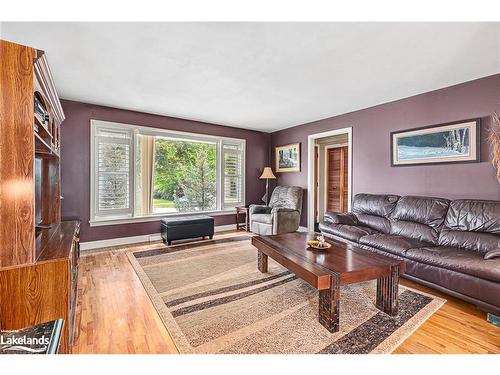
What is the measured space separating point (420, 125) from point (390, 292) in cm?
271

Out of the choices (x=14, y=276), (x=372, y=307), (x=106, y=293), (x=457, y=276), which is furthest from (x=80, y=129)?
(x=457, y=276)

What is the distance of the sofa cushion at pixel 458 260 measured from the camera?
208 centimetres

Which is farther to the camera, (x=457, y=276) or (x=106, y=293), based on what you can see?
(x=106, y=293)

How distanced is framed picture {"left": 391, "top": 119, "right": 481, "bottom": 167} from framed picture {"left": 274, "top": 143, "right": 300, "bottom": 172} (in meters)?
2.21

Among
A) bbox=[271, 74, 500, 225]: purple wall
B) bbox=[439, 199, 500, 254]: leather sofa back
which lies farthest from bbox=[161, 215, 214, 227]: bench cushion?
bbox=[439, 199, 500, 254]: leather sofa back

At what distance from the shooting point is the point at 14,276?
161 cm

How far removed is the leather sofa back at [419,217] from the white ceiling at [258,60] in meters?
1.57

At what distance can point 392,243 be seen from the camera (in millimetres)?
2912

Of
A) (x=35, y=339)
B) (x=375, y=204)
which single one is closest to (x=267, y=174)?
(x=375, y=204)

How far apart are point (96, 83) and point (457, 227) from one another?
4883 mm

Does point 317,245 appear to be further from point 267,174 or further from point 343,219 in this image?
point 267,174

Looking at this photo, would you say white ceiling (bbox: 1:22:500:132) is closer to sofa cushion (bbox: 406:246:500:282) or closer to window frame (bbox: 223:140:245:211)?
window frame (bbox: 223:140:245:211)
